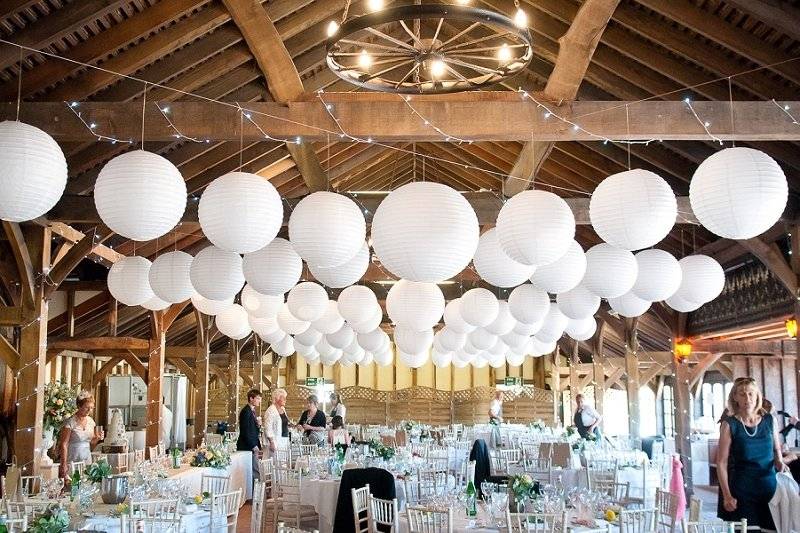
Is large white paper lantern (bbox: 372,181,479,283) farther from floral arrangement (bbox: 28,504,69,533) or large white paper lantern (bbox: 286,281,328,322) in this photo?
large white paper lantern (bbox: 286,281,328,322)

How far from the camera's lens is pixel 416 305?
7.33m

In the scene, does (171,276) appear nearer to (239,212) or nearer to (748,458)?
(239,212)

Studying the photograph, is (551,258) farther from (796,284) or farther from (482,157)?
(482,157)

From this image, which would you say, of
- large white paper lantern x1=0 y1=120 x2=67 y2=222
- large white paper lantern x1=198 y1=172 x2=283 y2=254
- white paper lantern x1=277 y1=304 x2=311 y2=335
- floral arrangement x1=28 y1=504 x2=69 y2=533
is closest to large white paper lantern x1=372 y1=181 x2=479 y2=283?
large white paper lantern x1=198 y1=172 x2=283 y2=254

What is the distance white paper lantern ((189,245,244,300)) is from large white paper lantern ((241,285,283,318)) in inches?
93.6

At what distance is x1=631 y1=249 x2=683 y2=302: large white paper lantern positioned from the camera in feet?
22.0

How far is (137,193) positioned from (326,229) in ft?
3.75

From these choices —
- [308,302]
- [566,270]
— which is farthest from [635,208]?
[308,302]

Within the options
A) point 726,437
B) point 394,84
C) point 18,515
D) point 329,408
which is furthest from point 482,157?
point 329,408

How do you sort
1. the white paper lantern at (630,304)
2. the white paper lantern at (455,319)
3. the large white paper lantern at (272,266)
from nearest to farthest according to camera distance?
the large white paper lantern at (272,266) → the white paper lantern at (630,304) → the white paper lantern at (455,319)

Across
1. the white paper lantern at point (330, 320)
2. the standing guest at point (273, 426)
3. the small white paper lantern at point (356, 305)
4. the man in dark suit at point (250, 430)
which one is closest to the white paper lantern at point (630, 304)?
the small white paper lantern at point (356, 305)

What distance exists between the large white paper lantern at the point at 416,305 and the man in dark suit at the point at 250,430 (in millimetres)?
4091

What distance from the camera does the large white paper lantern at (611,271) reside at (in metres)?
6.45

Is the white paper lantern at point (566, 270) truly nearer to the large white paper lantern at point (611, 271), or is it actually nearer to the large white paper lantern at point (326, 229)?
the large white paper lantern at point (611, 271)
